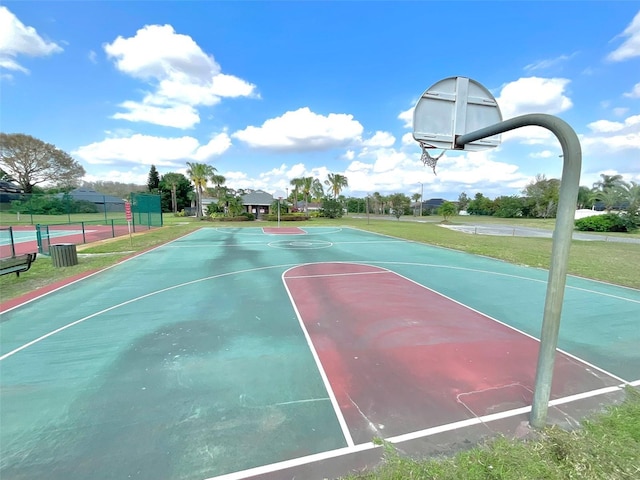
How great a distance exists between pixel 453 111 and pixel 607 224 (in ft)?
157

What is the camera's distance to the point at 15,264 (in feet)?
29.5

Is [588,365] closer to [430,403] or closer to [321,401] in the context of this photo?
[430,403]

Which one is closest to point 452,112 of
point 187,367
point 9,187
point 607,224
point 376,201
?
point 187,367

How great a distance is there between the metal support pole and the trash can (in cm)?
1410

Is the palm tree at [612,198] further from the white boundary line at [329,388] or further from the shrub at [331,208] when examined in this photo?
the white boundary line at [329,388]

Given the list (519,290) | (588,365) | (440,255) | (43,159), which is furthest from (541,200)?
(43,159)

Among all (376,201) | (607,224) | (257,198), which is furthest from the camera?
(376,201)

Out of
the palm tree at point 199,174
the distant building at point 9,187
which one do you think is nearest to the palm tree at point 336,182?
the palm tree at point 199,174

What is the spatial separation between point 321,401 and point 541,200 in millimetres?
81070

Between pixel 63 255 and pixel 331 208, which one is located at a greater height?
pixel 331 208

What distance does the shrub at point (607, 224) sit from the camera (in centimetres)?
3681

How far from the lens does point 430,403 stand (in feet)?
12.0

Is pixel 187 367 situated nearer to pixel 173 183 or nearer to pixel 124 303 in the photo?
pixel 124 303

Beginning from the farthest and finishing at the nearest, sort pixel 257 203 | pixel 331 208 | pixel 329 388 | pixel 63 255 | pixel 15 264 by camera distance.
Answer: pixel 257 203
pixel 331 208
pixel 63 255
pixel 15 264
pixel 329 388
